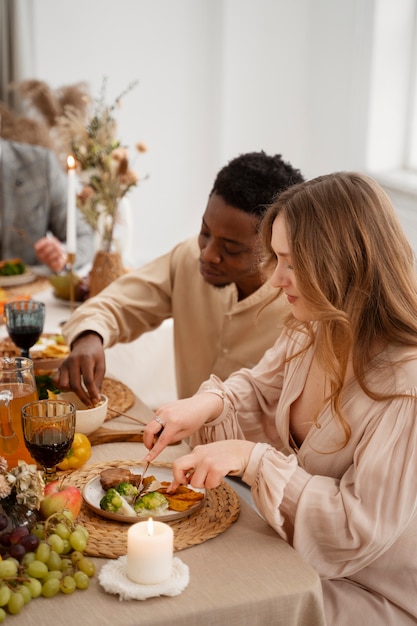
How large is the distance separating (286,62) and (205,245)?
2.72 metres

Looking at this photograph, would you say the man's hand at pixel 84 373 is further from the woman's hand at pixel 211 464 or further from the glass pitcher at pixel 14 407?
the woman's hand at pixel 211 464

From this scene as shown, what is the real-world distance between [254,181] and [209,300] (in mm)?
405

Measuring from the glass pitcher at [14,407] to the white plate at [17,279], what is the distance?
1.29m

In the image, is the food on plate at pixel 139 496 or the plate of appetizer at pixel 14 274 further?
the plate of appetizer at pixel 14 274

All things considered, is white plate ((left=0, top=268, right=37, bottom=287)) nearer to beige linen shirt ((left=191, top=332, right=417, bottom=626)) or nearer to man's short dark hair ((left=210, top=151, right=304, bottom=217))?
man's short dark hair ((left=210, top=151, right=304, bottom=217))

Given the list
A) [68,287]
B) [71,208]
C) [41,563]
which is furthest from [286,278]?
[68,287]

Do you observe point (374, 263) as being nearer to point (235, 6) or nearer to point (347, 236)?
point (347, 236)

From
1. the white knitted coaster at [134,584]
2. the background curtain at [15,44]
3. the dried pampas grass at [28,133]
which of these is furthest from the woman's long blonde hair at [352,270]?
the background curtain at [15,44]

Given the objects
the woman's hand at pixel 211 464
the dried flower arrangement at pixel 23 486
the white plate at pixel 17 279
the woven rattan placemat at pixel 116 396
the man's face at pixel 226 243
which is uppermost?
the man's face at pixel 226 243

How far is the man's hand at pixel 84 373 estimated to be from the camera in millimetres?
1700

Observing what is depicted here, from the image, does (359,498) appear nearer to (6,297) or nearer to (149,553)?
(149,553)

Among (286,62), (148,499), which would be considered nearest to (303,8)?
(286,62)

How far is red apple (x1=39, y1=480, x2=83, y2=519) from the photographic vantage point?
121 cm

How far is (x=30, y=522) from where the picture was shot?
45.9 inches
